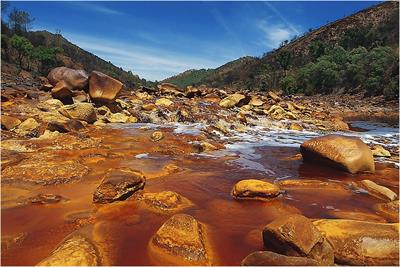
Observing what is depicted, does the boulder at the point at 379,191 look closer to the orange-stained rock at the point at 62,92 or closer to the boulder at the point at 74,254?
the boulder at the point at 74,254

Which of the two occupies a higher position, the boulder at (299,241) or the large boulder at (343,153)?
the large boulder at (343,153)

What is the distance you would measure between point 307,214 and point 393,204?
52.7 inches

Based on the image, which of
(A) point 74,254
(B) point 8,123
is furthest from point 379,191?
(B) point 8,123

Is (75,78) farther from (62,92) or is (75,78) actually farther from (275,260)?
(275,260)

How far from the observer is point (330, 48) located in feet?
187

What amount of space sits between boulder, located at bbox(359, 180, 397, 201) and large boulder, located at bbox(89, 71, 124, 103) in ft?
31.4

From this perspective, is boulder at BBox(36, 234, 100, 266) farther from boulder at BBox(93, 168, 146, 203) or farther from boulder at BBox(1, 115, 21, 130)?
boulder at BBox(1, 115, 21, 130)

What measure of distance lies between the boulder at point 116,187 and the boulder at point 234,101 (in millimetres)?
13310

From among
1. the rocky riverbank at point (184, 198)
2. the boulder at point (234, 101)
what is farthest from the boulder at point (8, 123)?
the boulder at point (234, 101)

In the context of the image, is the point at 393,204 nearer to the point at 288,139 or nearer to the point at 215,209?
the point at 215,209

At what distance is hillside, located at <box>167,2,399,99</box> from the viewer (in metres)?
41.8

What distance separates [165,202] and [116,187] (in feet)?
2.25

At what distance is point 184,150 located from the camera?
825cm

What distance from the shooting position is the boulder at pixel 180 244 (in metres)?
3.32
